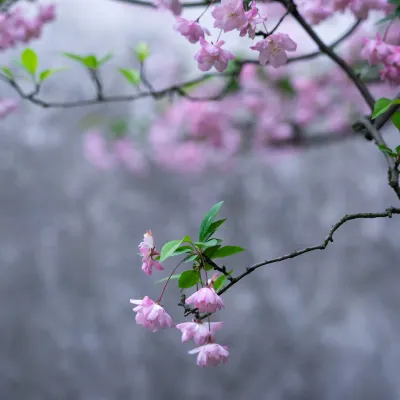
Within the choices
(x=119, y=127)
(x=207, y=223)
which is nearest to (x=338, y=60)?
(x=207, y=223)

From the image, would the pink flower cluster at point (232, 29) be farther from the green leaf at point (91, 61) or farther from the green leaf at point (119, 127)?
the green leaf at point (119, 127)

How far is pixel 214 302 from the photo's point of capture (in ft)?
1.91

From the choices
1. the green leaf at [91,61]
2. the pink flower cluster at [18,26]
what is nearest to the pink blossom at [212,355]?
the green leaf at [91,61]

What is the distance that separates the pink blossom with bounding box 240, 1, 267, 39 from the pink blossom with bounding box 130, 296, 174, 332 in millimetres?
298

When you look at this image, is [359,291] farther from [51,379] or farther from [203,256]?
[203,256]

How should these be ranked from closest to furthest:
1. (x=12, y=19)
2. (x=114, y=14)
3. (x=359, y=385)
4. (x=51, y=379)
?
(x=12, y=19) → (x=51, y=379) → (x=359, y=385) → (x=114, y=14)

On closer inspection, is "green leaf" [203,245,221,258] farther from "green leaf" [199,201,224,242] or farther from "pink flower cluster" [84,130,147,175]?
"pink flower cluster" [84,130,147,175]

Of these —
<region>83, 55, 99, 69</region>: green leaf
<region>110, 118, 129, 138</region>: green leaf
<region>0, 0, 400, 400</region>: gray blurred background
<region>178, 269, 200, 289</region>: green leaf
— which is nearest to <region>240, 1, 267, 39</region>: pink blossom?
<region>178, 269, 200, 289</region>: green leaf

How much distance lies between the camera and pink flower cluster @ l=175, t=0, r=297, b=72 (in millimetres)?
592

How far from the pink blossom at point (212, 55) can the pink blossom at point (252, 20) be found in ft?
0.18

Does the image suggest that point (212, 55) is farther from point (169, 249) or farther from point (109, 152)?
point (109, 152)

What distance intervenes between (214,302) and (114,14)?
261cm

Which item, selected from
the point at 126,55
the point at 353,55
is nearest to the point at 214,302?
the point at 353,55

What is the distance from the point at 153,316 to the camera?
61cm
